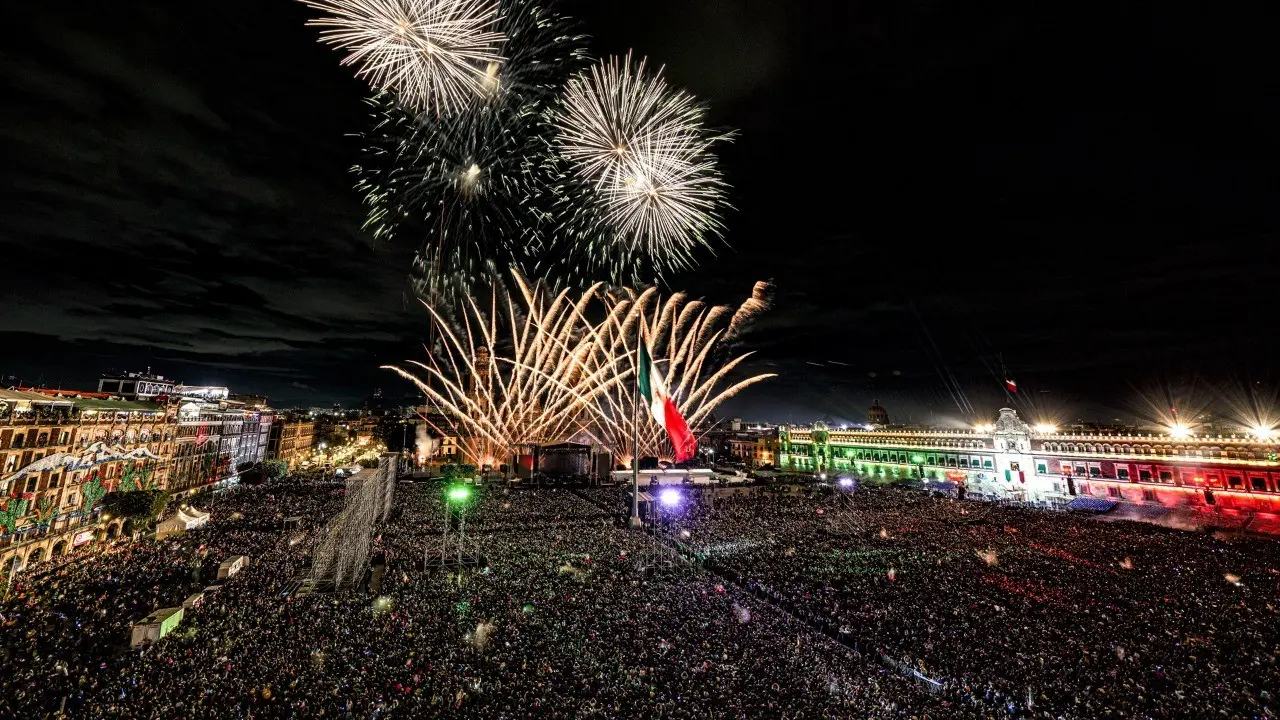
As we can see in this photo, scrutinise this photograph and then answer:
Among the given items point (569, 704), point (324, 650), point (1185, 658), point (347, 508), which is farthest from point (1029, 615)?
point (347, 508)

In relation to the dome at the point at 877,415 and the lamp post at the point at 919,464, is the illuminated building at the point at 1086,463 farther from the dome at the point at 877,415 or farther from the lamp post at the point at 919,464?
the dome at the point at 877,415

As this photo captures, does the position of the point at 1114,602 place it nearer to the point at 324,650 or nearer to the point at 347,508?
the point at 324,650

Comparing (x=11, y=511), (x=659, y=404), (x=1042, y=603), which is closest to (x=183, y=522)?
(x=11, y=511)

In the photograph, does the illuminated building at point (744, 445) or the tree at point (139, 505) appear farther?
the illuminated building at point (744, 445)

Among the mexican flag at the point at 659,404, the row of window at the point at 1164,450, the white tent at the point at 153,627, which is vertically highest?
the mexican flag at the point at 659,404

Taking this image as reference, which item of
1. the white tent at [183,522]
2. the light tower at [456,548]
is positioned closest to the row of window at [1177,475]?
the light tower at [456,548]

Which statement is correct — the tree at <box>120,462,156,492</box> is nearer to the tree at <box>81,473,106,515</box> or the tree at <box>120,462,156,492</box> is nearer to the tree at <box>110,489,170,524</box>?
the tree at <box>81,473,106,515</box>
